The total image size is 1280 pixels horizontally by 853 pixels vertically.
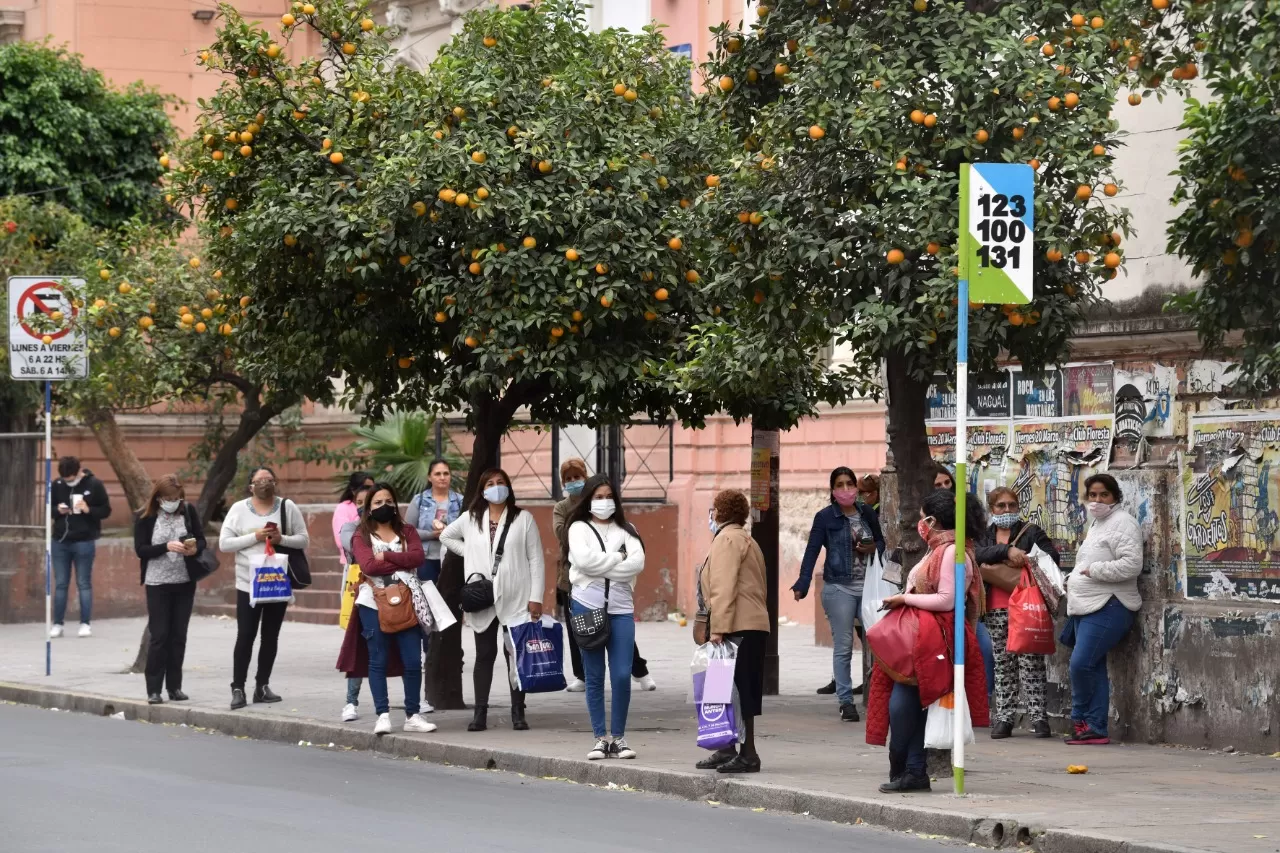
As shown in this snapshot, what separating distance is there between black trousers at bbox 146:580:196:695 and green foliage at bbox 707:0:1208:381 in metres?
6.34

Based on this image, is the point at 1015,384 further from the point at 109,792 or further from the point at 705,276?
the point at 109,792

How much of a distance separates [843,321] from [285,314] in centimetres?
493

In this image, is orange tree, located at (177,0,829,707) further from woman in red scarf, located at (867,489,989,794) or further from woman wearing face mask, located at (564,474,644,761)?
woman in red scarf, located at (867,489,989,794)

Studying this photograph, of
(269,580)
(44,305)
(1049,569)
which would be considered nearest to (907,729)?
(1049,569)

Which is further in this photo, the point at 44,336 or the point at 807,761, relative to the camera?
the point at 44,336

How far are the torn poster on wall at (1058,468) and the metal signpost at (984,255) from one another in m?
3.80

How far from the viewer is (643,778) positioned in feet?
39.9

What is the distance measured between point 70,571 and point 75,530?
0.61 metres

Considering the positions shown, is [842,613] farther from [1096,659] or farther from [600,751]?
[600,751]

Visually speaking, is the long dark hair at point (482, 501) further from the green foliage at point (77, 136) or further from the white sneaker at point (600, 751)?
the green foliage at point (77, 136)

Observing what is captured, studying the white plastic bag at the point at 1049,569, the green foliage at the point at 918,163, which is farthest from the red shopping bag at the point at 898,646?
the white plastic bag at the point at 1049,569

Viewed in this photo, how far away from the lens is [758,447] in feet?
56.3

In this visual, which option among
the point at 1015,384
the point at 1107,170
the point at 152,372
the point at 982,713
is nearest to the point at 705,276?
the point at 1015,384

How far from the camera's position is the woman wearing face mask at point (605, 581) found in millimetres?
12992
